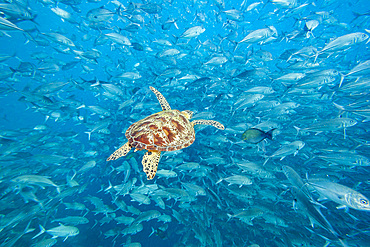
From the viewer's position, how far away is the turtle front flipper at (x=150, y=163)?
9.80ft

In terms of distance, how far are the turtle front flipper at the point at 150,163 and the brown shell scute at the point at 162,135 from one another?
442 mm

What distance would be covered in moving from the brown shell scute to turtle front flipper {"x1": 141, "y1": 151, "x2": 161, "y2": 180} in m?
0.44

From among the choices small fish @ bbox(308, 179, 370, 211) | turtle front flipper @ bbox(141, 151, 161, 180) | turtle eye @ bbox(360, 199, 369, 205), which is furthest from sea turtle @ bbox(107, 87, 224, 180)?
turtle eye @ bbox(360, 199, 369, 205)

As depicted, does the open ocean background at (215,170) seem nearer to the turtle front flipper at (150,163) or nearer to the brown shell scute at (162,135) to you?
the brown shell scute at (162,135)

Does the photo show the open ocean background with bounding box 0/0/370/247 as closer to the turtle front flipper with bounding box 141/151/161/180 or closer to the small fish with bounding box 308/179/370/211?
the small fish with bounding box 308/179/370/211

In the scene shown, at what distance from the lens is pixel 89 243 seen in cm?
570

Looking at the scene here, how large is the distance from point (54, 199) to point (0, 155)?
7.95ft

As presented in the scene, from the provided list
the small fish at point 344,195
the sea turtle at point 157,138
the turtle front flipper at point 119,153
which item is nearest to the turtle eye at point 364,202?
the small fish at point 344,195

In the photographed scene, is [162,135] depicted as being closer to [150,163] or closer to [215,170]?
[150,163]

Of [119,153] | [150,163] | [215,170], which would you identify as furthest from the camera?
[215,170]

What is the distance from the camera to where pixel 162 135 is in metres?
3.11

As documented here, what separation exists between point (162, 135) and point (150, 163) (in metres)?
0.68

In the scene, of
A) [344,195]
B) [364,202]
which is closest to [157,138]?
[344,195]

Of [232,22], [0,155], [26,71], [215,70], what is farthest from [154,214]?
[232,22]
